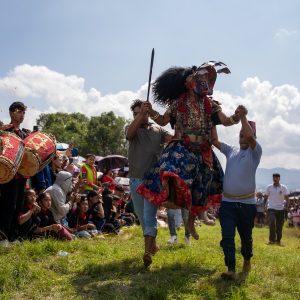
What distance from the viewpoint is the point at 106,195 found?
9.88 m

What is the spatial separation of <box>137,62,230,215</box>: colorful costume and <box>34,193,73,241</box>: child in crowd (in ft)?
6.59

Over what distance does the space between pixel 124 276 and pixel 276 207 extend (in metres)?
8.82

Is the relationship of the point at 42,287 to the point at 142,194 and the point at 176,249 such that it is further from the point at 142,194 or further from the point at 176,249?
the point at 176,249

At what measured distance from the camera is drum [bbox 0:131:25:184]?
5.27m

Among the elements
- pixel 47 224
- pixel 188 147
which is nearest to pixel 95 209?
pixel 47 224

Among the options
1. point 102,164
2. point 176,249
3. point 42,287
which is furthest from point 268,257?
point 102,164

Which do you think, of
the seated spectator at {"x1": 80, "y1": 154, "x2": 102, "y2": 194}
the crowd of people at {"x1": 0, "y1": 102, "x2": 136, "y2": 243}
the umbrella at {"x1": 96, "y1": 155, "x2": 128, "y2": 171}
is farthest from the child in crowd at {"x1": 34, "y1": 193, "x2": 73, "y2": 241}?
the umbrella at {"x1": 96, "y1": 155, "x2": 128, "y2": 171}

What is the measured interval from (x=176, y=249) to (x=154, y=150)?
6.02 feet

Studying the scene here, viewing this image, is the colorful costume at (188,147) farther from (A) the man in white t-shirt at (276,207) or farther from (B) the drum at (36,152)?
(A) the man in white t-shirt at (276,207)

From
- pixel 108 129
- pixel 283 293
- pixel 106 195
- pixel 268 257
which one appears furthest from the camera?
pixel 108 129

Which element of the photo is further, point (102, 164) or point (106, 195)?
point (102, 164)

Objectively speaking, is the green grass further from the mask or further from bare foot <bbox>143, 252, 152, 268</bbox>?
the mask

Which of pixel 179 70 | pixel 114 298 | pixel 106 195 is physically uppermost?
pixel 179 70

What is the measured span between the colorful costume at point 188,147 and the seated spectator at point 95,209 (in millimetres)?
3779
